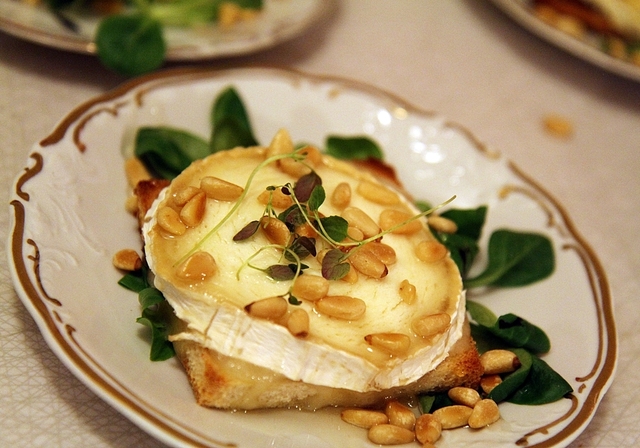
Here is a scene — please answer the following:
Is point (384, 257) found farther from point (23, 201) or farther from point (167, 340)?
point (23, 201)

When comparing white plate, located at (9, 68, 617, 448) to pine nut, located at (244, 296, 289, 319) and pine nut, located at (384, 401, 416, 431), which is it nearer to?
pine nut, located at (384, 401, 416, 431)

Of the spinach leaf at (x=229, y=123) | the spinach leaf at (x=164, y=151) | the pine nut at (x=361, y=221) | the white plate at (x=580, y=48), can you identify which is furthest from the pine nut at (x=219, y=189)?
the white plate at (x=580, y=48)

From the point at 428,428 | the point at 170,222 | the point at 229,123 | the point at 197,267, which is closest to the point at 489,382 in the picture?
the point at 428,428

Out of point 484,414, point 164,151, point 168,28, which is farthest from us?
point 168,28

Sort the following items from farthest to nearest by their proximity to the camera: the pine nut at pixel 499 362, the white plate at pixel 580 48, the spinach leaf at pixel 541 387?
the white plate at pixel 580 48, the pine nut at pixel 499 362, the spinach leaf at pixel 541 387

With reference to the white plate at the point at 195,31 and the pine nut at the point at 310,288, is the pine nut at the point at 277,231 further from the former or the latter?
the white plate at the point at 195,31

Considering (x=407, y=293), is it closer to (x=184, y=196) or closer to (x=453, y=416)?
(x=453, y=416)

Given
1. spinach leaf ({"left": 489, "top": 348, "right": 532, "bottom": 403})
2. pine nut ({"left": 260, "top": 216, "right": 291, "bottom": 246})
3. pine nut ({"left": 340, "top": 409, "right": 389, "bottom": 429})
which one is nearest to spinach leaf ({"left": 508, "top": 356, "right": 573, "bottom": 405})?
spinach leaf ({"left": 489, "top": 348, "right": 532, "bottom": 403})
